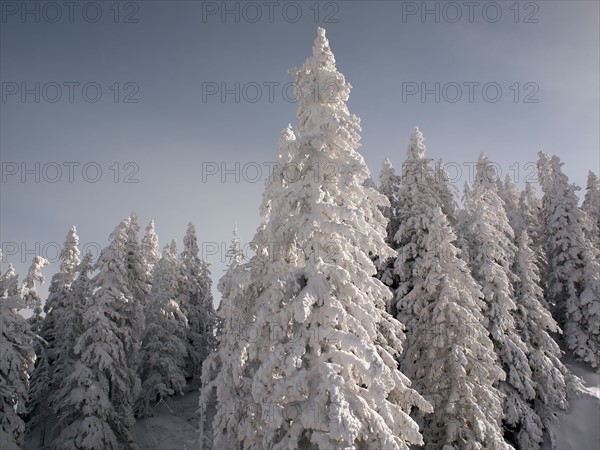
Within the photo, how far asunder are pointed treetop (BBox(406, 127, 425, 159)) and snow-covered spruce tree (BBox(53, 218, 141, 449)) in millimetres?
19098

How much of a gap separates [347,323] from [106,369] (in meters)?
20.6

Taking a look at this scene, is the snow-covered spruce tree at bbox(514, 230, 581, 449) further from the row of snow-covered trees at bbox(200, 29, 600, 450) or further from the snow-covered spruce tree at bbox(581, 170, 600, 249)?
the snow-covered spruce tree at bbox(581, 170, 600, 249)

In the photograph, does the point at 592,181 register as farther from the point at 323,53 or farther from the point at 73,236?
the point at 73,236

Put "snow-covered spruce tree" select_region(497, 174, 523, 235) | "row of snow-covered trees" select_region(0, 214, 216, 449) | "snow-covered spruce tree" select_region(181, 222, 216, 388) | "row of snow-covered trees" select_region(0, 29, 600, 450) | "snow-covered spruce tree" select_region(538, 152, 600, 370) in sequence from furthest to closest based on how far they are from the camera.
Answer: "snow-covered spruce tree" select_region(181, 222, 216, 388)
"snow-covered spruce tree" select_region(497, 174, 523, 235)
"snow-covered spruce tree" select_region(538, 152, 600, 370)
"row of snow-covered trees" select_region(0, 214, 216, 449)
"row of snow-covered trees" select_region(0, 29, 600, 450)

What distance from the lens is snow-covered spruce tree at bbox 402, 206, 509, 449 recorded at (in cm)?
1859

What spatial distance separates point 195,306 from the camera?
142 ft

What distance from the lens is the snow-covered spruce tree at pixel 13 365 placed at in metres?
21.4

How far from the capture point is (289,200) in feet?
44.8

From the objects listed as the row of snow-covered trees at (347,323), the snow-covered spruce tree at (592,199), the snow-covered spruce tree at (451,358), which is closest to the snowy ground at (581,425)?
the row of snow-covered trees at (347,323)

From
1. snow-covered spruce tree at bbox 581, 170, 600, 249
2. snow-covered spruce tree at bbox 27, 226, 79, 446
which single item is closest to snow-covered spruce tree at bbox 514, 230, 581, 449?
snow-covered spruce tree at bbox 581, 170, 600, 249

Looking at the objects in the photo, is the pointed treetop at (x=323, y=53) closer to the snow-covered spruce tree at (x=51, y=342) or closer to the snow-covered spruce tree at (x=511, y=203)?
the snow-covered spruce tree at (x=51, y=342)

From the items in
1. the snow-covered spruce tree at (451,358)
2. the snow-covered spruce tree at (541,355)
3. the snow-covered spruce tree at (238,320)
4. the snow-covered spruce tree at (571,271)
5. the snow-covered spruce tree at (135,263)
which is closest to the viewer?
the snow-covered spruce tree at (238,320)

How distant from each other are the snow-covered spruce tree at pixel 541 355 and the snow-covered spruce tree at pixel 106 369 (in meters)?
23.4

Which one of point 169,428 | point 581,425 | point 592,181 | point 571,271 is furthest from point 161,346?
point 592,181
